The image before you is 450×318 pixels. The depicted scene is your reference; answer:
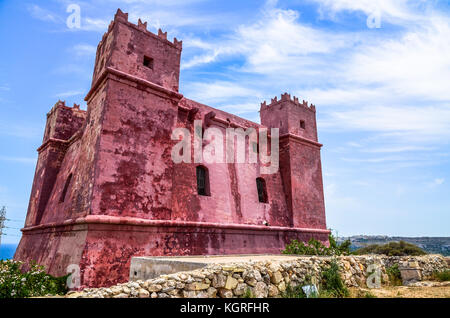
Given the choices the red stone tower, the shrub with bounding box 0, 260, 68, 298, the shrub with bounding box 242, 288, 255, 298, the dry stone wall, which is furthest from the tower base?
the shrub with bounding box 242, 288, 255, 298

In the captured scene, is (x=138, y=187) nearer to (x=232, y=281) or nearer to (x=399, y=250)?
(x=232, y=281)

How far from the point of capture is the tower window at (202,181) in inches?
476

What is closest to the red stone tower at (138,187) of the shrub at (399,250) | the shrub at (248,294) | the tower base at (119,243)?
the tower base at (119,243)

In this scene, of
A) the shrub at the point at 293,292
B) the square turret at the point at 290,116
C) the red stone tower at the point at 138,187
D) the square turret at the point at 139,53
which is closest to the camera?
the shrub at the point at 293,292

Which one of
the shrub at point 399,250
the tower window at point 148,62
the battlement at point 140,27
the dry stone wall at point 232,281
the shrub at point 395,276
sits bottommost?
the shrub at point 399,250

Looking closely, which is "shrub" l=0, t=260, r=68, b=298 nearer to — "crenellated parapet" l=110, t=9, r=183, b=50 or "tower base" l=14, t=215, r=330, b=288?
"tower base" l=14, t=215, r=330, b=288

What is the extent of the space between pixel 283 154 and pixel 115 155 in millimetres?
9285

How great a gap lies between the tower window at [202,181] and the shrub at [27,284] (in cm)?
559

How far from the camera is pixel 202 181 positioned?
12258 millimetres

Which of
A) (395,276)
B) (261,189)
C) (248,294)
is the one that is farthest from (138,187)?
(395,276)

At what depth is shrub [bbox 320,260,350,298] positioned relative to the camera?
5730mm

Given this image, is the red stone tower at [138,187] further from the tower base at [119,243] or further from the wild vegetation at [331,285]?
the wild vegetation at [331,285]
